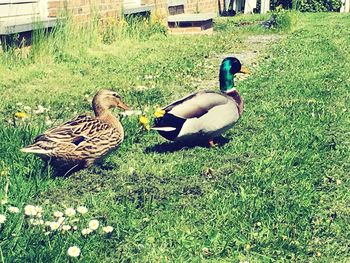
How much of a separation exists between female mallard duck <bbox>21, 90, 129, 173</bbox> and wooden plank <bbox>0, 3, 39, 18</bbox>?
7.47 metres

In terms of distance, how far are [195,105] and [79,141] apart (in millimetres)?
1161

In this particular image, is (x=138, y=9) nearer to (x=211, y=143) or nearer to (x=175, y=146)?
(x=175, y=146)

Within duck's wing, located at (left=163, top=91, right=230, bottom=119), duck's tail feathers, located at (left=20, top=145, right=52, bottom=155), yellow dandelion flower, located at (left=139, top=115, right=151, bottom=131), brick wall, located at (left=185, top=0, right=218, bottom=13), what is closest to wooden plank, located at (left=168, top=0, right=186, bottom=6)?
brick wall, located at (left=185, top=0, right=218, bottom=13)

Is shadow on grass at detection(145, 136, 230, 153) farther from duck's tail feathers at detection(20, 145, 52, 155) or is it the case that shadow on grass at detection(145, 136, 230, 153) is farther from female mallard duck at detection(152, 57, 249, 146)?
duck's tail feathers at detection(20, 145, 52, 155)

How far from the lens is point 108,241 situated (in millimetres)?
3791

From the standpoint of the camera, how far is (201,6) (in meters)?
22.5

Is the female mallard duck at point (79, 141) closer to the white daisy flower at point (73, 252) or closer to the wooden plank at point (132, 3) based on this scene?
the white daisy flower at point (73, 252)

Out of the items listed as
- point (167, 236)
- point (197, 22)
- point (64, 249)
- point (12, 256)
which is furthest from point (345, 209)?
point (197, 22)

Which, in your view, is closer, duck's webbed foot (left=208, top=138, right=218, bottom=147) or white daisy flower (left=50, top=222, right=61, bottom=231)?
white daisy flower (left=50, top=222, right=61, bottom=231)

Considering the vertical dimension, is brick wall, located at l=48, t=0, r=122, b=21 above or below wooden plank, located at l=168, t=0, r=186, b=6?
above

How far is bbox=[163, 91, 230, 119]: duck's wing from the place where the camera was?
17.4 feet

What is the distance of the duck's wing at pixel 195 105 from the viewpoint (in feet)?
17.4

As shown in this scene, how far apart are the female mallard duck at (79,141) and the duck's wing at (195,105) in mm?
582

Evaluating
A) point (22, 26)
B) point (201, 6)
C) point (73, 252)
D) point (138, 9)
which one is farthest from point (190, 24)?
point (73, 252)
